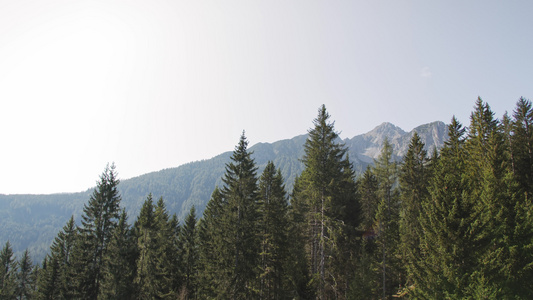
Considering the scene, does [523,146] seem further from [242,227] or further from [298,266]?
[242,227]

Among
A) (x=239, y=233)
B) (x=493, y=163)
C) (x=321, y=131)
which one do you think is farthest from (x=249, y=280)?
(x=493, y=163)

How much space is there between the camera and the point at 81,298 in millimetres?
32062

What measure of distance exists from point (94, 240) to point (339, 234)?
27.9 meters

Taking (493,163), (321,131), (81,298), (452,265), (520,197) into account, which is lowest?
(81,298)

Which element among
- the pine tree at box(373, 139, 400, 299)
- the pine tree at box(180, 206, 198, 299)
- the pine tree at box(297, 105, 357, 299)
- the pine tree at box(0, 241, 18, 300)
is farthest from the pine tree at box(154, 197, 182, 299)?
the pine tree at box(0, 241, 18, 300)

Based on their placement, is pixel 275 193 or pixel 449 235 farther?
pixel 275 193

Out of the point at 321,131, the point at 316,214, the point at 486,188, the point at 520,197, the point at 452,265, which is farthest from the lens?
the point at 321,131

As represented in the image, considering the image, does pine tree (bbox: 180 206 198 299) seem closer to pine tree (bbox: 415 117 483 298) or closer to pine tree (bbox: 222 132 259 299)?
pine tree (bbox: 222 132 259 299)

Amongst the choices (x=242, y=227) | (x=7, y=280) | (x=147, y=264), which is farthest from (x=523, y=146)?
(x=7, y=280)

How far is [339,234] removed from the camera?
23.2m

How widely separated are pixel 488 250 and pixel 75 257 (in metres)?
40.5

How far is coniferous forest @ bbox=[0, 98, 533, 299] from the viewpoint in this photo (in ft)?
56.9

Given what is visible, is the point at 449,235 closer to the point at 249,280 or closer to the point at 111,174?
the point at 249,280

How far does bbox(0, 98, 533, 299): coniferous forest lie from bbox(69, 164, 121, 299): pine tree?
0.12 m
